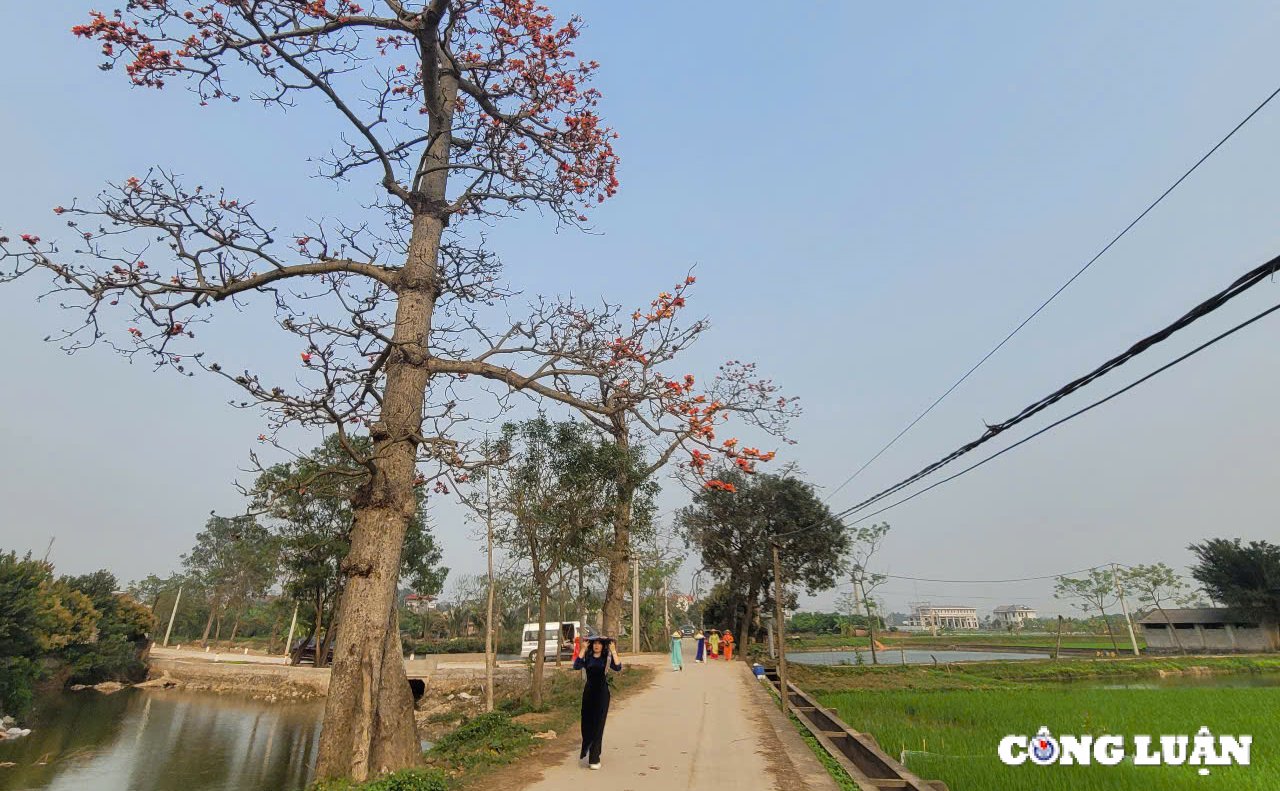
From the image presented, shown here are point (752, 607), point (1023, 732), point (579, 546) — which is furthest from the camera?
point (752, 607)

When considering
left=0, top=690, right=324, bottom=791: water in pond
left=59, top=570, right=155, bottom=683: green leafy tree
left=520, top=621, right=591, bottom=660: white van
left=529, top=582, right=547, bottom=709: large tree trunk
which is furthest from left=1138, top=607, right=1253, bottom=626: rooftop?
left=59, top=570, right=155, bottom=683: green leafy tree

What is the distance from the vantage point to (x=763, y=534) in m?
27.8

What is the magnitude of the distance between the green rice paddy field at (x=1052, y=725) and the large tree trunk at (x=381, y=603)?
7243mm

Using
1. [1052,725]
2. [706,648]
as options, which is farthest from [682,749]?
[706,648]

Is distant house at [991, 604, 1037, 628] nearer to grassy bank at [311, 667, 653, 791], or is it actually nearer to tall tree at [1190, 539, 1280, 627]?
tall tree at [1190, 539, 1280, 627]

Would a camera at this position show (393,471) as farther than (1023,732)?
No

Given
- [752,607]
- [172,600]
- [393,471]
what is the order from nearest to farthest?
[393,471] < [752,607] < [172,600]

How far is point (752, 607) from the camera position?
28453 millimetres

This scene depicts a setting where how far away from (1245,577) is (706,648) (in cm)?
3554

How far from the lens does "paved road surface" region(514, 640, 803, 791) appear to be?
5883mm

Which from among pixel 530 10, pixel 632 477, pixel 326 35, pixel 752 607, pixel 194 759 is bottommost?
pixel 194 759

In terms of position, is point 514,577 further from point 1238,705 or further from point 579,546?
point 1238,705

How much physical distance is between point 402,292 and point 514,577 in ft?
43.3

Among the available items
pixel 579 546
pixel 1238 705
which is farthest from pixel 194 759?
pixel 1238 705
